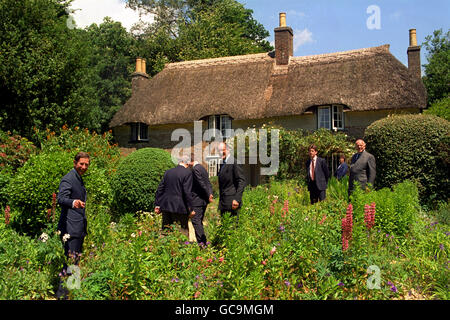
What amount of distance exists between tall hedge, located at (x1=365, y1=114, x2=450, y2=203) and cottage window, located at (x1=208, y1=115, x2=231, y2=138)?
30.0 ft

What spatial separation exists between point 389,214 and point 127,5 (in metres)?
31.6

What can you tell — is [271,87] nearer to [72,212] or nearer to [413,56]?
[413,56]

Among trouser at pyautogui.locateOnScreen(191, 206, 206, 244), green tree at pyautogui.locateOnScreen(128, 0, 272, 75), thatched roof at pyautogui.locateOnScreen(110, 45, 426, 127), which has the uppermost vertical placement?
green tree at pyautogui.locateOnScreen(128, 0, 272, 75)

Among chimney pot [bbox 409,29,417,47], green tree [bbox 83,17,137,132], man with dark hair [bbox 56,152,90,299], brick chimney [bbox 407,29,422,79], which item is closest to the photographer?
man with dark hair [bbox 56,152,90,299]

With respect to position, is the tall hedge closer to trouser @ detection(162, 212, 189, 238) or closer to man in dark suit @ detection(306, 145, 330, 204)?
man in dark suit @ detection(306, 145, 330, 204)

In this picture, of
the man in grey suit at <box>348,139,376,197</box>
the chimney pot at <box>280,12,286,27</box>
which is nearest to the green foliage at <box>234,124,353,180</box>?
the man in grey suit at <box>348,139,376,197</box>

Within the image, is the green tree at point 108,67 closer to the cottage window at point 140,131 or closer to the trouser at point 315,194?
the cottage window at point 140,131

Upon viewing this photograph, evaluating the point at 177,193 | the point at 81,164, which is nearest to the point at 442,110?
the point at 177,193

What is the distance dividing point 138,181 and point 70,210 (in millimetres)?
4724

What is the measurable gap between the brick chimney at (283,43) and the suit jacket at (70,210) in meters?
16.4

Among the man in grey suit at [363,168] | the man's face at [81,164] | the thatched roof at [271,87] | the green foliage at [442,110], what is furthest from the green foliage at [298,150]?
the man's face at [81,164]

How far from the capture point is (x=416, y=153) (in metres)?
10.3

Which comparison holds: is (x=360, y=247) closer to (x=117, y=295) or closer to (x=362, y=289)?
(x=362, y=289)

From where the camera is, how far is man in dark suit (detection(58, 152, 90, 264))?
4.77m
